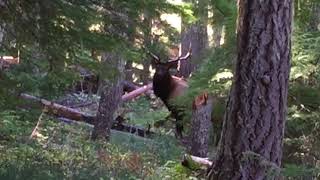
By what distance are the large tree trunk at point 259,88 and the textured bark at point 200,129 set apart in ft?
21.2

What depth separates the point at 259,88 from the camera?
5137 millimetres

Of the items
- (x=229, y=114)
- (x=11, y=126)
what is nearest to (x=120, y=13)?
(x=229, y=114)

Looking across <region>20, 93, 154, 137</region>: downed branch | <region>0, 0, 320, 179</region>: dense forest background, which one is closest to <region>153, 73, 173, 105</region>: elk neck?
<region>20, 93, 154, 137</region>: downed branch

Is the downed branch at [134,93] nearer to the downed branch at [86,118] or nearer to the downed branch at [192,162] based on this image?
the downed branch at [86,118]

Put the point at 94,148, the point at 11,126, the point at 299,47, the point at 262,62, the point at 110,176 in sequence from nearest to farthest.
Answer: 1. the point at 262,62
2. the point at 299,47
3. the point at 110,176
4. the point at 11,126
5. the point at 94,148

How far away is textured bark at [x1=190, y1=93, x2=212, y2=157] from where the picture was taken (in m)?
11.8

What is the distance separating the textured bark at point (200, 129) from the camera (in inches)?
464

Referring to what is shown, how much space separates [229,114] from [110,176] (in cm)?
283

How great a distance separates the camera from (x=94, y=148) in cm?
1171

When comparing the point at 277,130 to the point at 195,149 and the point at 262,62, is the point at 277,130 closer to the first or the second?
the point at 262,62

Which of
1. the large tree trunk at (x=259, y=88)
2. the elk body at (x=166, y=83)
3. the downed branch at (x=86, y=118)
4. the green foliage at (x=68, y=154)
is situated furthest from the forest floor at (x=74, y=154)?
the large tree trunk at (x=259, y=88)

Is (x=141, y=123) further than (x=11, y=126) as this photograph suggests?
Yes

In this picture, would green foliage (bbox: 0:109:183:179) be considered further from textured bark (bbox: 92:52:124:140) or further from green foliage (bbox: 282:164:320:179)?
green foliage (bbox: 282:164:320:179)

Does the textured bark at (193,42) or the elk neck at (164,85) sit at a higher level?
the textured bark at (193,42)
